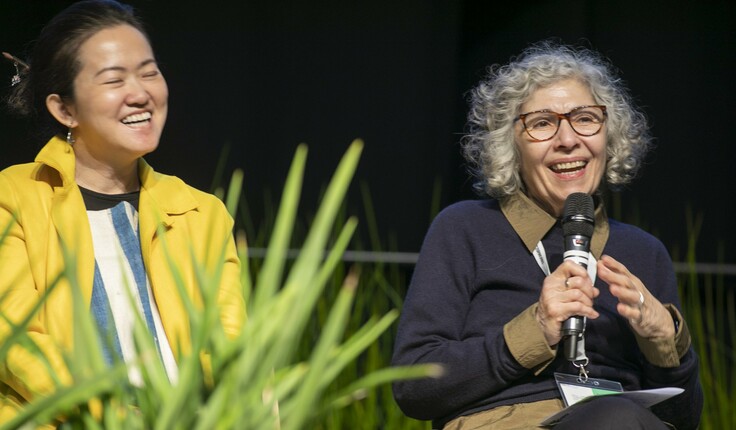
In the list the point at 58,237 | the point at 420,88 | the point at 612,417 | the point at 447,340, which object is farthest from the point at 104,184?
the point at 420,88

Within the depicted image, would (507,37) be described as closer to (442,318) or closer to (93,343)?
(442,318)

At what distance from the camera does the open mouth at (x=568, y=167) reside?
2381mm

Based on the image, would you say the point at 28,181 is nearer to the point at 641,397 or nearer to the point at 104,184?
the point at 104,184

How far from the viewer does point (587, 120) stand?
2.45 meters

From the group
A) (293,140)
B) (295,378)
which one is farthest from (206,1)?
(295,378)

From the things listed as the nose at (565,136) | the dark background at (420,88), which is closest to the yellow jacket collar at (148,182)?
the nose at (565,136)

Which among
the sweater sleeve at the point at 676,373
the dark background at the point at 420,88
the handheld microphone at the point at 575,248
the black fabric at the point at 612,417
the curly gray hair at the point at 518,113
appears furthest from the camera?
the dark background at the point at 420,88

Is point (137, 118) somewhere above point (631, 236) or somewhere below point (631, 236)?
above

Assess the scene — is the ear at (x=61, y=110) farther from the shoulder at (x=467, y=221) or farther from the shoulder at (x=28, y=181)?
the shoulder at (x=467, y=221)

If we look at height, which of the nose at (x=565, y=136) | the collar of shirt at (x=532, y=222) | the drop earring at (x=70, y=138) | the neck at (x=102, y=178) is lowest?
the collar of shirt at (x=532, y=222)

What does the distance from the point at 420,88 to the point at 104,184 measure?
7.96 ft

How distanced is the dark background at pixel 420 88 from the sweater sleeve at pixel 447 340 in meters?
2.01

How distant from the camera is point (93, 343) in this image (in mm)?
602

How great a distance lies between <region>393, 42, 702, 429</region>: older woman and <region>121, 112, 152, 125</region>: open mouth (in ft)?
2.25
